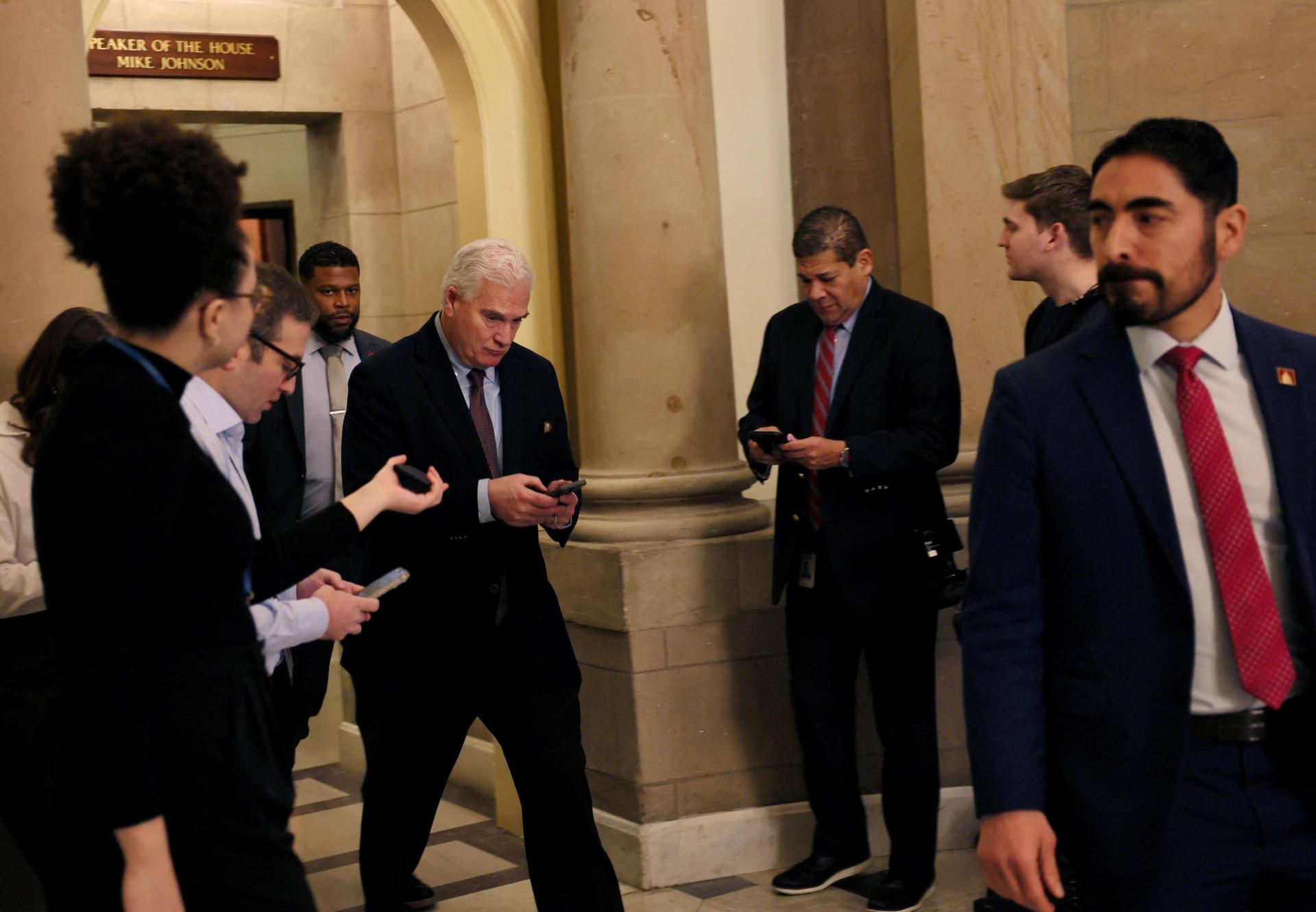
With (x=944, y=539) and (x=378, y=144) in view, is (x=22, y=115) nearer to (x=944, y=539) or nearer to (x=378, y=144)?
(x=944, y=539)

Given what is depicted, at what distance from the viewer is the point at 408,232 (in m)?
7.59

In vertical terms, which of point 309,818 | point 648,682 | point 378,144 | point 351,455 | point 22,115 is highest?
point 378,144

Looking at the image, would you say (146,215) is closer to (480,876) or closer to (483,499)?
(483,499)

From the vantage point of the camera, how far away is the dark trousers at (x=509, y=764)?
3.53 metres

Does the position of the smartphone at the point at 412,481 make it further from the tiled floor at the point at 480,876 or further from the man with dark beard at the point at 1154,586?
the man with dark beard at the point at 1154,586

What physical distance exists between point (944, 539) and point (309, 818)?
2.66m

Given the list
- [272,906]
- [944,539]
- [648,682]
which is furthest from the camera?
[648,682]

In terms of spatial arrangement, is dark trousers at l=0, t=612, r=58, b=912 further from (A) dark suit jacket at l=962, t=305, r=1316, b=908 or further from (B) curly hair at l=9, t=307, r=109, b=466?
(A) dark suit jacket at l=962, t=305, r=1316, b=908

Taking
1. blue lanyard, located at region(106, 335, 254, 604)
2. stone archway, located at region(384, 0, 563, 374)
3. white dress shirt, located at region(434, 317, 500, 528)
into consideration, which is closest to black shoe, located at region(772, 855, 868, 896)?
white dress shirt, located at region(434, 317, 500, 528)

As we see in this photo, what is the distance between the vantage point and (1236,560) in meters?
2.07

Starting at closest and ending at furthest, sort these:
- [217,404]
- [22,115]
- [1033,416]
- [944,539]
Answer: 1. [1033,416]
2. [217,404]
3. [22,115]
4. [944,539]

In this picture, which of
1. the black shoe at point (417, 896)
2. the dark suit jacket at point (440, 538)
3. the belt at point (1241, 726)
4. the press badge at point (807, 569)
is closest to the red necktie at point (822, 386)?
the press badge at point (807, 569)

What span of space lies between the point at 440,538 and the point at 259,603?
1.15 meters

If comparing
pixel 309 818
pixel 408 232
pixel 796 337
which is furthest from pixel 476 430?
pixel 408 232
